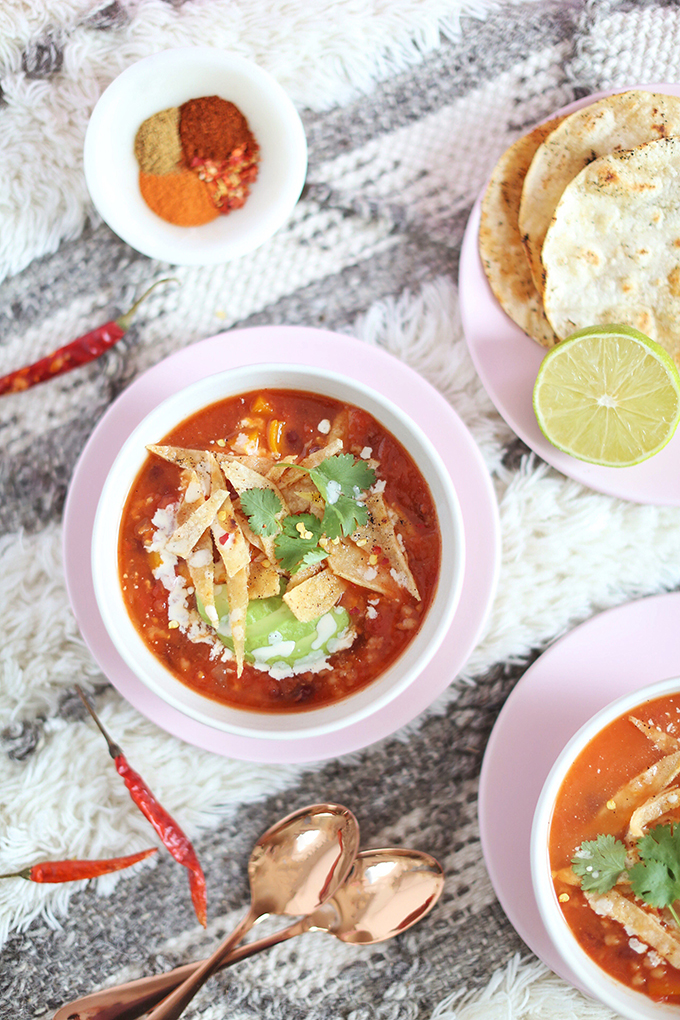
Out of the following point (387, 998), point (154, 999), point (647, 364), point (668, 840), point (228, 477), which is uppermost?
point (228, 477)

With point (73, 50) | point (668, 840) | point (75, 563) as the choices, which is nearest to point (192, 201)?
point (73, 50)

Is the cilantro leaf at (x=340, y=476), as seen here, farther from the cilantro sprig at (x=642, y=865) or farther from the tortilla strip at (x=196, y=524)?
the cilantro sprig at (x=642, y=865)

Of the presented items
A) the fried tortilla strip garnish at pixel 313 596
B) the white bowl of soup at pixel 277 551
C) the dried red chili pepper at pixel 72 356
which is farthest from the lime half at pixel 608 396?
the dried red chili pepper at pixel 72 356

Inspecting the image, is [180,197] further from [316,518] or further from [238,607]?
[238,607]

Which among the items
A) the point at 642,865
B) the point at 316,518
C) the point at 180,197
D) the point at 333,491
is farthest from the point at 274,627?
the point at 180,197

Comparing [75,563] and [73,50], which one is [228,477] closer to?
[75,563]

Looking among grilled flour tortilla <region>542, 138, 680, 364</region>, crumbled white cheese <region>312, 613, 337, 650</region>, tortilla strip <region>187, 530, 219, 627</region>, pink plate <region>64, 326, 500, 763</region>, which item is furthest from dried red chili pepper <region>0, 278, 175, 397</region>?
grilled flour tortilla <region>542, 138, 680, 364</region>
